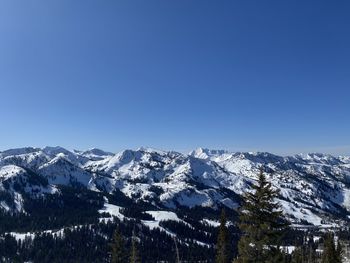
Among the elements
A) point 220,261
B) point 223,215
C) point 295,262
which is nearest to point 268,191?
point 223,215

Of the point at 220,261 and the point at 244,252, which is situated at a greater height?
the point at 244,252

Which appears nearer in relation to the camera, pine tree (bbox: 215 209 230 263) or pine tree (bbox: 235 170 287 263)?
pine tree (bbox: 235 170 287 263)

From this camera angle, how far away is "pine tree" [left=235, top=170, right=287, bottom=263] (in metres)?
30.4

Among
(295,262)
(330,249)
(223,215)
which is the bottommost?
(295,262)

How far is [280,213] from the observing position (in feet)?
102

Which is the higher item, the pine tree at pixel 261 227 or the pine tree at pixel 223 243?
the pine tree at pixel 261 227

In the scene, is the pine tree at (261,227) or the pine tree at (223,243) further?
the pine tree at (223,243)

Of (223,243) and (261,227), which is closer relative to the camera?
(261,227)

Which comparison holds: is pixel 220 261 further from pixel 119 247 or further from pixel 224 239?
pixel 119 247

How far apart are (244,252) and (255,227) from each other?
2.41 meters

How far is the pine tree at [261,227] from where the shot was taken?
30.4 metres

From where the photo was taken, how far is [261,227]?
30469 mm

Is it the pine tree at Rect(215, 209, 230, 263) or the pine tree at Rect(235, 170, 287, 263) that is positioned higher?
the pine tree at Rect(235, 170, 287, 263)

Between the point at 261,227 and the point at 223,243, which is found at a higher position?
the point at 261,227
